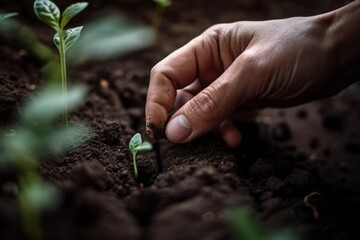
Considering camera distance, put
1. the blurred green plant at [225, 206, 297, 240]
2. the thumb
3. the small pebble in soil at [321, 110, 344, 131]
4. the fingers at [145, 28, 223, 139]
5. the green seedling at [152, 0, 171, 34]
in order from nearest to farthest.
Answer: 1. the blurred green plant at [225, 206, 297, 240]
2. the thumb
3. the fingers at [145, 28, 223, 139]
4. the small pebble in soil at [321, 110, 344, 131]
5. the green seedling at [152, 0, 171, 34]


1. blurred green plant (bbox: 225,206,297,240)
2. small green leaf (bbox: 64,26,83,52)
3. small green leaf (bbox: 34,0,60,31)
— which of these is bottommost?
blurred green plant (bbox: 225,206,297,240)

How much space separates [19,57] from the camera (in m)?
1.65

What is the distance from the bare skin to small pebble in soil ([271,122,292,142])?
11.4 inches

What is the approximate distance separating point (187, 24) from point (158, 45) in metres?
0.29

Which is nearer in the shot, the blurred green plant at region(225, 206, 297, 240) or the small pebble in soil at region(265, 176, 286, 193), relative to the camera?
the blurred green plant at region(225, 206, 297, 240)

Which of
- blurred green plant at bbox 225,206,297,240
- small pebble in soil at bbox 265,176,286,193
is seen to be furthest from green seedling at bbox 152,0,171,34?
blurred green plant at bbox 225,206,297,240

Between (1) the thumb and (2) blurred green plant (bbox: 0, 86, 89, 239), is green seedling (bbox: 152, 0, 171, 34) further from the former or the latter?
(1) the thumb

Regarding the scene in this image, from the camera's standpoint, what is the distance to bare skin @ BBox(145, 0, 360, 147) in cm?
115

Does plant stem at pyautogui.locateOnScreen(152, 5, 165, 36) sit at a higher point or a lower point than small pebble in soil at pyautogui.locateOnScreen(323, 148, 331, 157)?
higher

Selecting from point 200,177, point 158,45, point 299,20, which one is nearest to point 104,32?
point 158,45

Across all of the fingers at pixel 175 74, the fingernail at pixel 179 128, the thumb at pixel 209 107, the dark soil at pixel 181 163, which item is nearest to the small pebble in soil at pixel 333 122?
the dark soil at pixel 181 163

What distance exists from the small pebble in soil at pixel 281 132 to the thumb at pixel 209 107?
0.53 m

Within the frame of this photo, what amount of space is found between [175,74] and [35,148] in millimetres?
665

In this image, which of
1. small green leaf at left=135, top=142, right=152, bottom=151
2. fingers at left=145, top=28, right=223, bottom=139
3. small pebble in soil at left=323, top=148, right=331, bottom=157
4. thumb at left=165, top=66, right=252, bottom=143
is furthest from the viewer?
small pebble in soil at left=323, top=148, right=331, bottom=157
